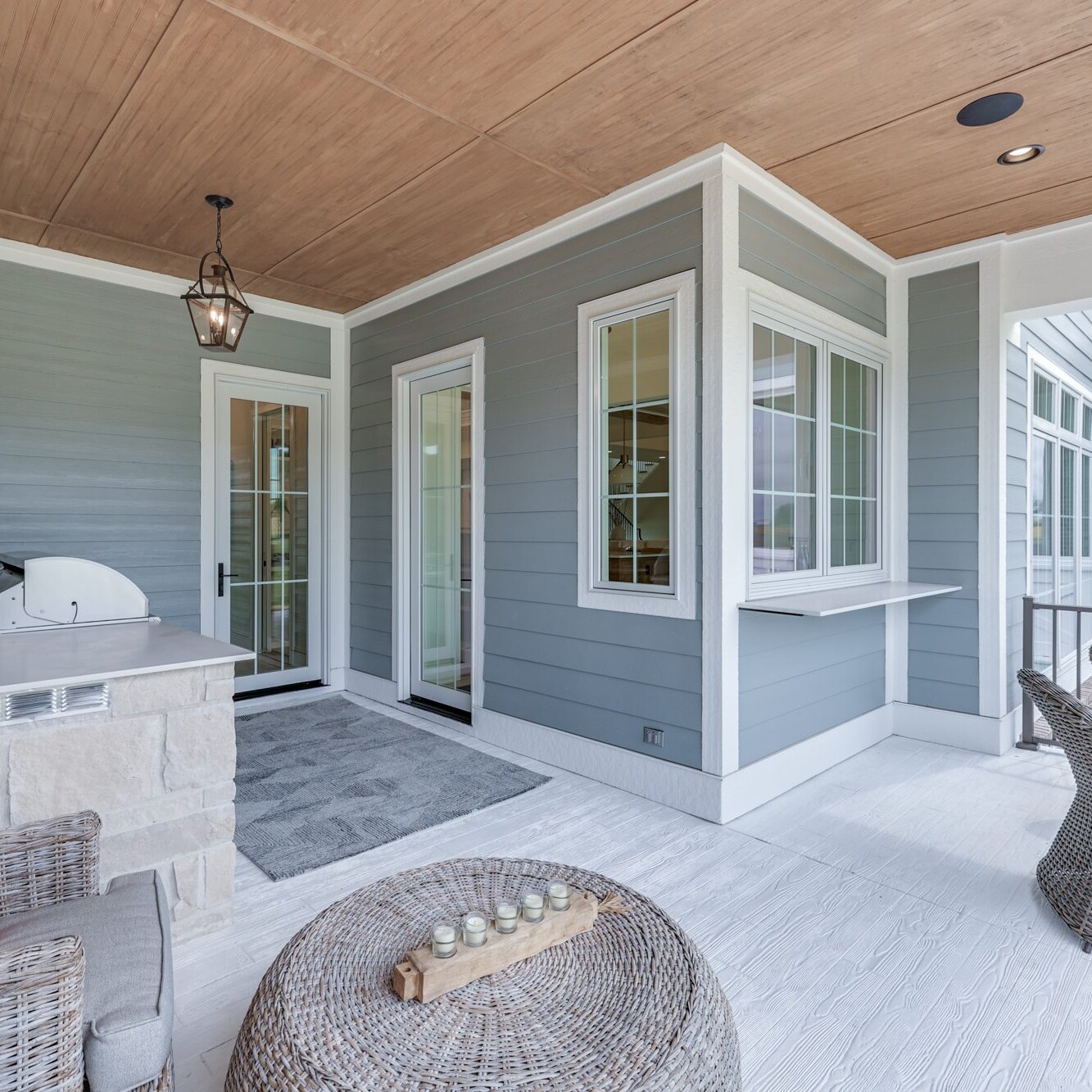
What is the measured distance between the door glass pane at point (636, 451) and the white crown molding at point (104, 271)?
9.27 ft

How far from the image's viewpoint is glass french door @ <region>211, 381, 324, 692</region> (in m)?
5.07

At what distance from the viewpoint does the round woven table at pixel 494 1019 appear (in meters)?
1.17

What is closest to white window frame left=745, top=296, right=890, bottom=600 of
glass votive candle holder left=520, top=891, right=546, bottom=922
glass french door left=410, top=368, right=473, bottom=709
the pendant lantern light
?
glass french door left=410, top=368, right=473, bottom=709

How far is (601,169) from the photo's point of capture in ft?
10.9

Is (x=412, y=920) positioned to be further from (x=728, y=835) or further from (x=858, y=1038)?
(x=728, y=835)

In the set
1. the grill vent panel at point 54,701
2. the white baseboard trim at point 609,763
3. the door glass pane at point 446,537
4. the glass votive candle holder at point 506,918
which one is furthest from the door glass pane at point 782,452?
the grill vent panel at point 54,701

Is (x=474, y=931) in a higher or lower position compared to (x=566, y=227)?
lower

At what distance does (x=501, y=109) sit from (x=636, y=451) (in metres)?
1.58

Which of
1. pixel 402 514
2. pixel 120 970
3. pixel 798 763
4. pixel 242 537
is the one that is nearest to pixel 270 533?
pixel 242 537

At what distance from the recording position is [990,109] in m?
2.80

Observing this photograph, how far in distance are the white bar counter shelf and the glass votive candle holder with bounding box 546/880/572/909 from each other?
120cm

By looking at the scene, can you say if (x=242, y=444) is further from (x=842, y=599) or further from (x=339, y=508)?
(x=842, y=599)

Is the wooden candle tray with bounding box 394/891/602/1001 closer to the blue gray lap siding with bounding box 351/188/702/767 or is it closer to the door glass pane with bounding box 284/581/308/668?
the blue gray lap siding with bounding box 351/188/702/767

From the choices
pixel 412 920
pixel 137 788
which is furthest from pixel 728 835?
pixel 137 788
